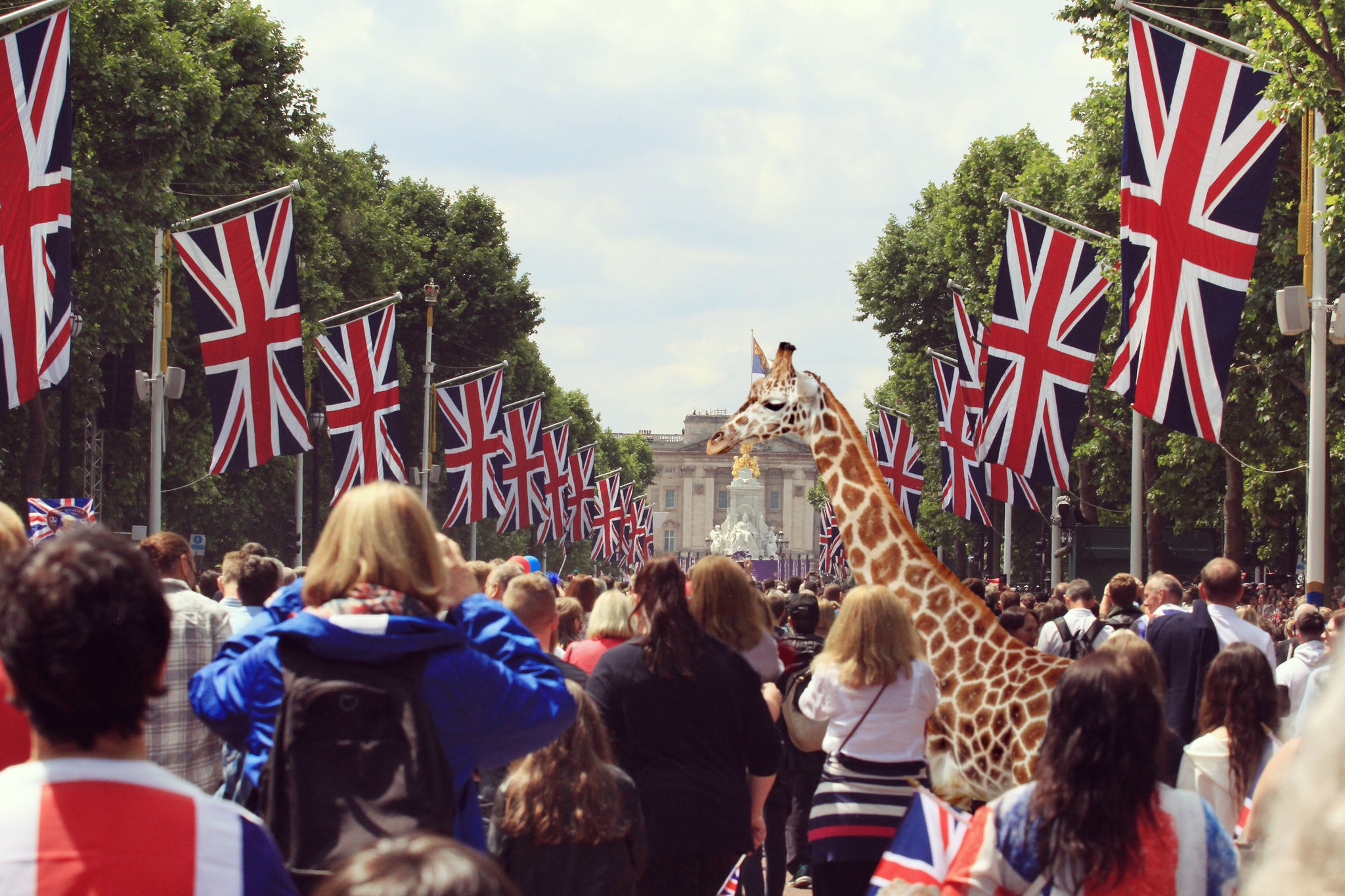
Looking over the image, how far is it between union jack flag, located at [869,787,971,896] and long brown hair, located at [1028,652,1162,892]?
0.89 ft

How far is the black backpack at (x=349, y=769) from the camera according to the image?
3447 millimetres

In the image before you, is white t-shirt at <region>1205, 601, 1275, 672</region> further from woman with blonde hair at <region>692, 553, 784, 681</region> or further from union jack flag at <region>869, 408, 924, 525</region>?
union jack flag at <region>869, 408, 924, 525</region>

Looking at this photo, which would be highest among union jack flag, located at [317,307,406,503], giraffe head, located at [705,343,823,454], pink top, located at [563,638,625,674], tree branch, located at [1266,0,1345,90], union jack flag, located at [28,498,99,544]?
tree branch, located at [1266,0,1345,90]

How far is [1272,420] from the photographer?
25.4m

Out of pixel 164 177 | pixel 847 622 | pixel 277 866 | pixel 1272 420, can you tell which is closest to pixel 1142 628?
pixel 847 622

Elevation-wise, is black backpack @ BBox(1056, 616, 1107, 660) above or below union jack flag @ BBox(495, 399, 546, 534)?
below

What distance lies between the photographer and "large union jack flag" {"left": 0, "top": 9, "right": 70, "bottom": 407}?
A: 13.1m

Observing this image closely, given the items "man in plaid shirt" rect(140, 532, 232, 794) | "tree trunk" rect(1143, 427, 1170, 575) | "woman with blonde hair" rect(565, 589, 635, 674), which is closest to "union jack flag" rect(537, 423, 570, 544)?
"tree trunk" rect(1143, 427, 1170, 575)

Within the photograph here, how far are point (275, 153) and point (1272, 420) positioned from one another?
66.4 ft

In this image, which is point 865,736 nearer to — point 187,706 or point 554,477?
point 187,706

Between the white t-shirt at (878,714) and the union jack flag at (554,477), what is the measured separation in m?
35.9

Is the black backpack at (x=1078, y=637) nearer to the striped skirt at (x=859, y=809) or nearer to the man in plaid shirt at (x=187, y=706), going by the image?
the striped skirt at (x=859, y=809)

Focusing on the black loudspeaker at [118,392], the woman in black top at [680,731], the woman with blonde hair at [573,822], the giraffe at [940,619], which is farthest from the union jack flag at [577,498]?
the woman with blonde hair at [573,822]

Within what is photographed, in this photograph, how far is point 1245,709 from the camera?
569 centimetres
